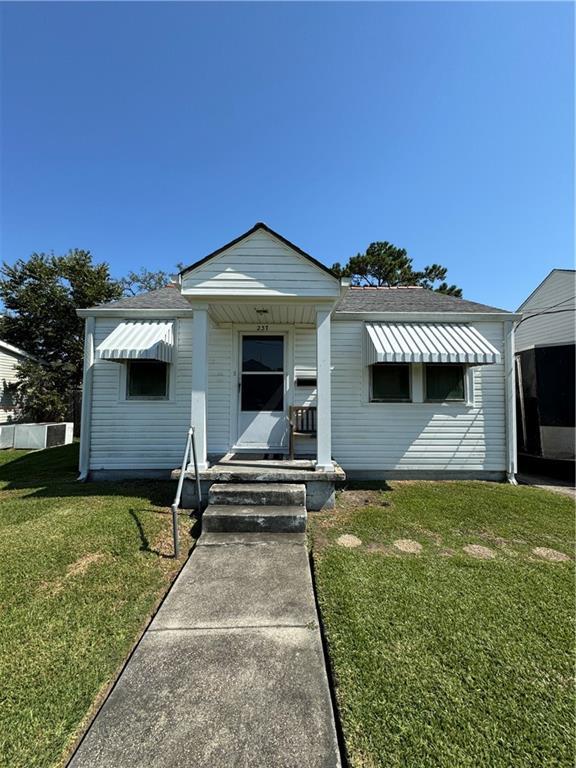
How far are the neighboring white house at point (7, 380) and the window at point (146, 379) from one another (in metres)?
12.3

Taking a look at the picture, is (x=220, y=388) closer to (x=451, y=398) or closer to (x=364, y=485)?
(x=364, y=485)

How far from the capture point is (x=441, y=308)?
24.1ft

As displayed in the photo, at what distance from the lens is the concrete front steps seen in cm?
411

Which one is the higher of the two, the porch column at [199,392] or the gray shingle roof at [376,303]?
the gray shingle roof at [376,303]

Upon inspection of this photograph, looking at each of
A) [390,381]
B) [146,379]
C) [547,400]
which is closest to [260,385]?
[146,379]

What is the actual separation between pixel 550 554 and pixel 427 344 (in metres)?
3.86

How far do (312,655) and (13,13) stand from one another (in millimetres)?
11314

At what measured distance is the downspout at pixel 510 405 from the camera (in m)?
6.95

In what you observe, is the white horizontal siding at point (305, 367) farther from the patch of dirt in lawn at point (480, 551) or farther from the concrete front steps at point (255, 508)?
the patch of dirt in lawn at point (480, 551)

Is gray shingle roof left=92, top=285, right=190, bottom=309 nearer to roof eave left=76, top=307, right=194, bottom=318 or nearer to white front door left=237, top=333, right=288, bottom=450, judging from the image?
roof eave left=76, top=307, right=194, bottom=318

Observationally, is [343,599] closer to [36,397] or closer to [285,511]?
[285,511]

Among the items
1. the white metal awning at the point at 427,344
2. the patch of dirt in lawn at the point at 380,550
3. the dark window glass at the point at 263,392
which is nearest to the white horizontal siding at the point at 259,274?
the white metal awning at the point at 427,344

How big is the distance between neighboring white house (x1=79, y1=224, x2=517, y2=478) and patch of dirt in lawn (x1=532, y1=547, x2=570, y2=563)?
304 centimetres

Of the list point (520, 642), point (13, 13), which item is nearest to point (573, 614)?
point (520, 642)
